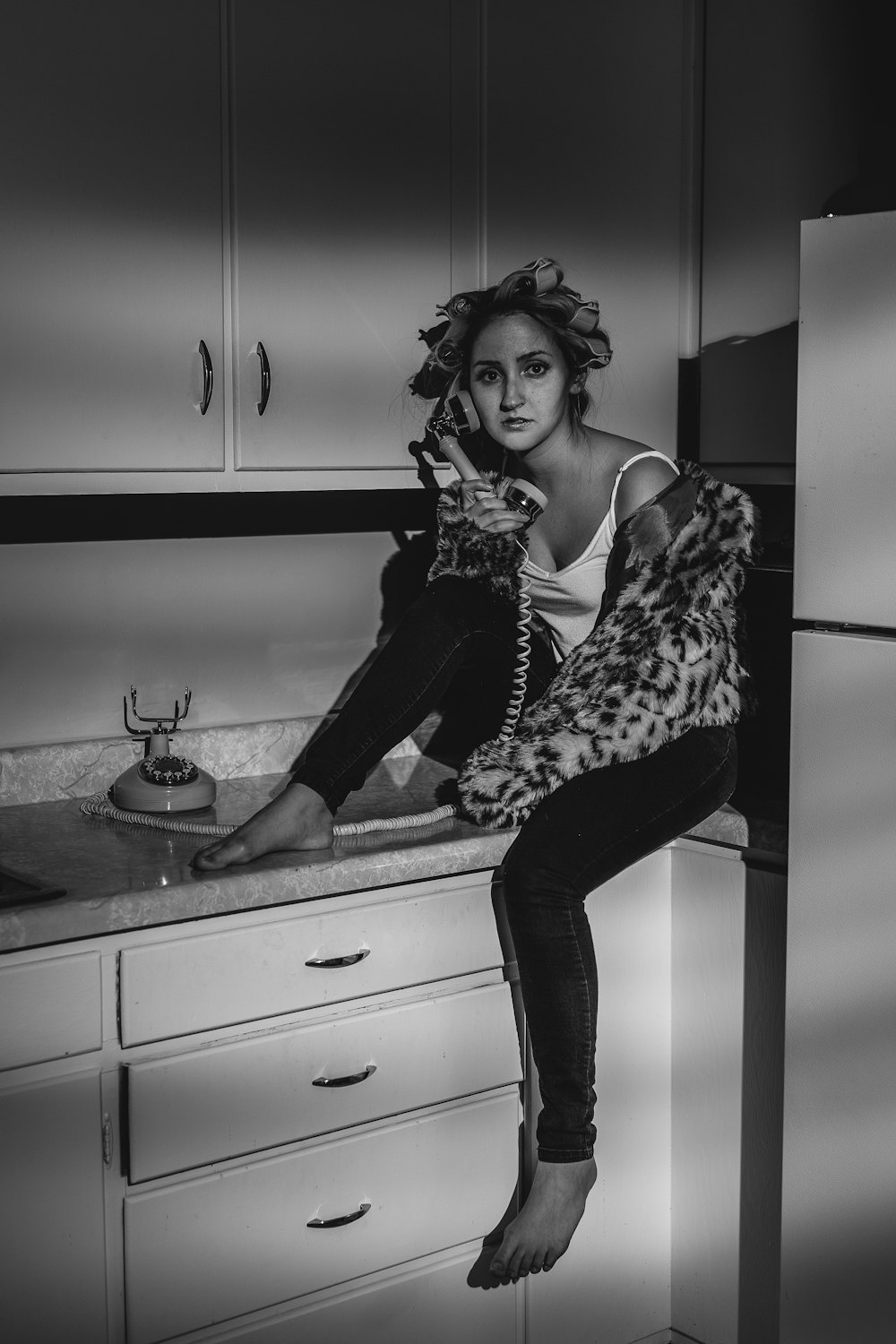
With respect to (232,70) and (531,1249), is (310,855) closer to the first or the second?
(531,1249)

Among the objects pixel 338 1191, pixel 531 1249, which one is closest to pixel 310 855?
pixel 338 1191

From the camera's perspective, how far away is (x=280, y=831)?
1.99 metres

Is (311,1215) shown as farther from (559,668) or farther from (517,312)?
(517,312)

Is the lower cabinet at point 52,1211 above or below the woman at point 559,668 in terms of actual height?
below

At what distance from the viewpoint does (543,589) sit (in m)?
2.34

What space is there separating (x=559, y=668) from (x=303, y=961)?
2.34ft

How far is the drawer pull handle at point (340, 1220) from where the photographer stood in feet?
6.33

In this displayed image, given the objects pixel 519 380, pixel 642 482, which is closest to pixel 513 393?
pixel 519 380

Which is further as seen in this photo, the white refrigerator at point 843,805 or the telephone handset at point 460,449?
the telephone handset at point 460,449

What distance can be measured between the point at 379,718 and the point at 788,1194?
86 centimetres

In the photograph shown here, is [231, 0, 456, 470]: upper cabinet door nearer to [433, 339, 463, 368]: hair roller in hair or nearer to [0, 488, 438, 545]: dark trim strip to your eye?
[433, 339, 463, 368]: hair roller in hair

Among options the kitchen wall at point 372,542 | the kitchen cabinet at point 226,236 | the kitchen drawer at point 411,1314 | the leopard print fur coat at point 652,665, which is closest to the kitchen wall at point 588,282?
the kitchen wall at point 372,542

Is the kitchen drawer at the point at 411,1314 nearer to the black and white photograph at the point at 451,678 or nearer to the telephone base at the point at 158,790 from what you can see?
the black and white photograph at the point at 451,678

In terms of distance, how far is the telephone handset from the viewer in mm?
2283
